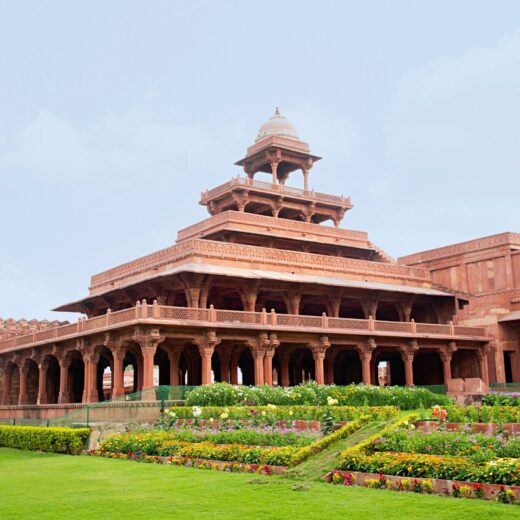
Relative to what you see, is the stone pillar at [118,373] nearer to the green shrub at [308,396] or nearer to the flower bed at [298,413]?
the green shrub at [308,396]

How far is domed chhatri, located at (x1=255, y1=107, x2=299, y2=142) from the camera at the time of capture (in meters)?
49.2

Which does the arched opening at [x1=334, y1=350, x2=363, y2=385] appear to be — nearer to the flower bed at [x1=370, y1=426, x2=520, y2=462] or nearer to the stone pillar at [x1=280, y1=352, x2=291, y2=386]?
the stone pillar at [x1=280, y1=352, x2=291, y2=386]

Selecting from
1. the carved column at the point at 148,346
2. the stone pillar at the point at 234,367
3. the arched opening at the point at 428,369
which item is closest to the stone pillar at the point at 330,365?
the stone pillar at the point at 234,367

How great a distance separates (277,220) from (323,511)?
109 ft

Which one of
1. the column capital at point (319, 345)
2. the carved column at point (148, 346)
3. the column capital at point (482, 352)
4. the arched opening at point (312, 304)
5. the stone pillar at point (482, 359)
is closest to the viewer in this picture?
the carved column at point (148, 346)

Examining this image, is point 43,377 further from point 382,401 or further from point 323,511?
point 323,511

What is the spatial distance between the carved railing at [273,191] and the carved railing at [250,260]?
7.53m

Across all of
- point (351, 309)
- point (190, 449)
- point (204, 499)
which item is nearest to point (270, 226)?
point (351, 309)

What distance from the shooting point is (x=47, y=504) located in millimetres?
10922

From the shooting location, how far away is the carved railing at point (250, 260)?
34938 mm

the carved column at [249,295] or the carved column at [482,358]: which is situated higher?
the carved column at [249,295]

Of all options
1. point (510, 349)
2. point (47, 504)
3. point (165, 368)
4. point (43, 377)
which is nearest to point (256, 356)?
point (165, 368)

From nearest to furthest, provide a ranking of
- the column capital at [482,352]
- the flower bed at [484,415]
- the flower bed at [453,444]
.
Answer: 1. the flower bed at [453,444]
2. the flower bed at [484,415]
3. the column capital at [482,352]

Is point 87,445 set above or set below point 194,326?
below
